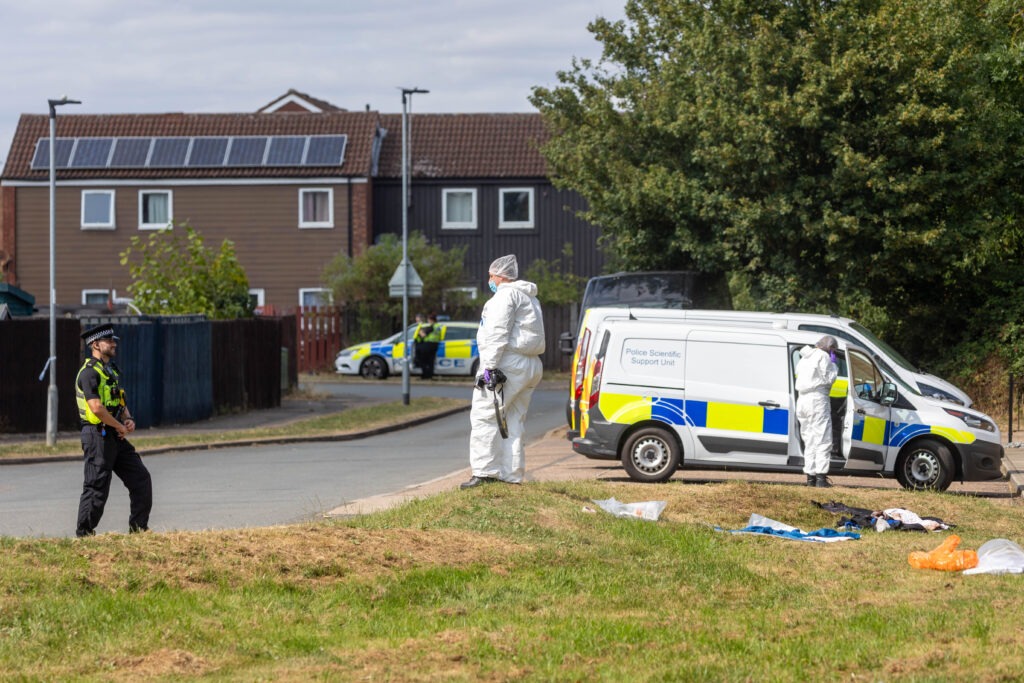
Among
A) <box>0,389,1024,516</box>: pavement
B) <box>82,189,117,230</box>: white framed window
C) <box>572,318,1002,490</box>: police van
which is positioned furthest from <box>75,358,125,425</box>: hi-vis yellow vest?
<box>82,189,117,230</box>: white framed window

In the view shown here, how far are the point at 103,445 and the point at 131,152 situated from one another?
39.2 metres

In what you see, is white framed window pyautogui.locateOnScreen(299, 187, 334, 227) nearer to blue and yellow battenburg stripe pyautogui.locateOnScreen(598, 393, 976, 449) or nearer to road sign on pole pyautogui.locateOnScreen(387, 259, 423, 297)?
road sign on pole pyautogui.locateOnScreen(387, 259, 423, 297)

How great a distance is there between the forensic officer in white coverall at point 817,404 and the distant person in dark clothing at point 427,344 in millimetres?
24257

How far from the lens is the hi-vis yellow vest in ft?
36.5

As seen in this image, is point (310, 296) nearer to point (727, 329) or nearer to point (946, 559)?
point (727, 329)

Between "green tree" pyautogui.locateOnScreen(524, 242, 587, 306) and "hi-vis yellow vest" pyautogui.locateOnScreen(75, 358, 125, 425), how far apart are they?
1220 inches

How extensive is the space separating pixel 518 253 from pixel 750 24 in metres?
21.2

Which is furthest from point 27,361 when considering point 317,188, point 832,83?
point 317,188

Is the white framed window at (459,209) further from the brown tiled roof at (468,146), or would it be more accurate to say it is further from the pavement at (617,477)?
the pavement at (617,477)

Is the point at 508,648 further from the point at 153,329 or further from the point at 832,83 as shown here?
the point at 832,83

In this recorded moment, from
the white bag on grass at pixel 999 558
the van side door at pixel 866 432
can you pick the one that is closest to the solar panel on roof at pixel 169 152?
the van side door at pixel 866 432

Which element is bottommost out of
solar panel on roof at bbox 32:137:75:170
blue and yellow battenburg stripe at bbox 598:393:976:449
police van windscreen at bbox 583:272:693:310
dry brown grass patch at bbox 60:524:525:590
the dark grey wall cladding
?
dry brown grass patch at bbox 60:524:525:590

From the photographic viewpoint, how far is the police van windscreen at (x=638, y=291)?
24641mm

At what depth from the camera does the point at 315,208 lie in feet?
157
